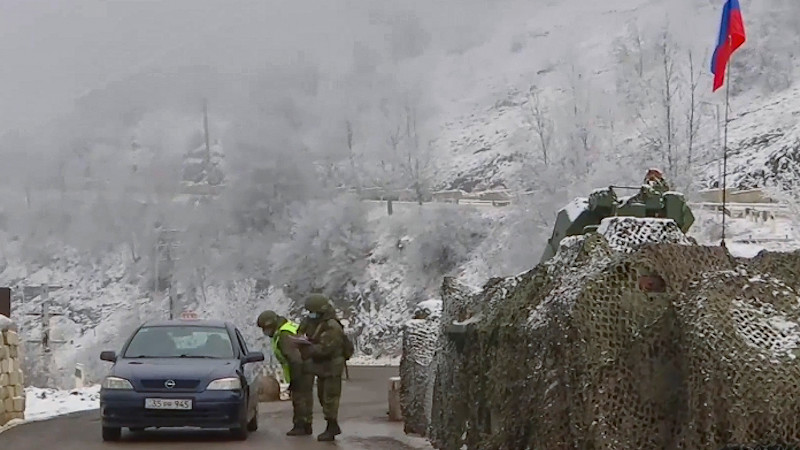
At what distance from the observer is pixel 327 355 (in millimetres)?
14898

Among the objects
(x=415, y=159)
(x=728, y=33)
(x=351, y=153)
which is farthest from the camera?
(x=415, y=159)

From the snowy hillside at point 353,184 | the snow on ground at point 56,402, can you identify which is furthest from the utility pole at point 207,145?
the snow on ground at point 56,402

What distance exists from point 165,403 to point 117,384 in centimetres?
56

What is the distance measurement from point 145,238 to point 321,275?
11.3 m

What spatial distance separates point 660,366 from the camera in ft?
24.7

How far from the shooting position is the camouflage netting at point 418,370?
1455cm

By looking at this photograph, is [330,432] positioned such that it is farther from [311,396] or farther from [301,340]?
[301,340]

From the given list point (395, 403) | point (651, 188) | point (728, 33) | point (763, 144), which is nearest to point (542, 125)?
point (763, 144)

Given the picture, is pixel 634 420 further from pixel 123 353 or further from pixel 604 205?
pixel 123 353

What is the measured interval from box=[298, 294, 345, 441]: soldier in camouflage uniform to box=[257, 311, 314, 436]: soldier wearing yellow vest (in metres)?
0.15

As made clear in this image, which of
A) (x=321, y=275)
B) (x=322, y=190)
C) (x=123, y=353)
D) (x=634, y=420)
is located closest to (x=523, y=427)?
(x=634, y=420)

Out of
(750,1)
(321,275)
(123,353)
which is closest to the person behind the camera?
(123,353)

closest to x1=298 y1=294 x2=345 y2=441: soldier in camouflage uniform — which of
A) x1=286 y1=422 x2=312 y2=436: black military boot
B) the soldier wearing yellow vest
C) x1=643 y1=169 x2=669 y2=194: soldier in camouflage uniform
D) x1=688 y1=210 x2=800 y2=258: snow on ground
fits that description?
the soldier wearing yellow vest

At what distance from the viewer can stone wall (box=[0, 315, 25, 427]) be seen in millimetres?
16945
